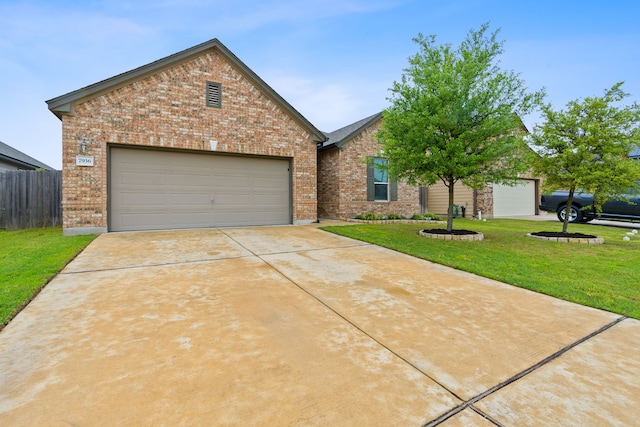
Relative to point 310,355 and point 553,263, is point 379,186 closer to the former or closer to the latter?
point 553,263

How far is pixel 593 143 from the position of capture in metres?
6.71

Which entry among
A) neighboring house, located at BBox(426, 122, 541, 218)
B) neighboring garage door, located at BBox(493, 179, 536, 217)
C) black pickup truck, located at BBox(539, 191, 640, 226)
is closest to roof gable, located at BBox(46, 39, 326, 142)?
neighboring house, located at BBox(426, 122, 541, 218)

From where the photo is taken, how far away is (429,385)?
171 cm

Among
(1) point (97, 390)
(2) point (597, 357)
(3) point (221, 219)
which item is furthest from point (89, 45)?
(2) point (597, 357)

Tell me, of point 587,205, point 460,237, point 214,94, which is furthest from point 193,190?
point 587,205

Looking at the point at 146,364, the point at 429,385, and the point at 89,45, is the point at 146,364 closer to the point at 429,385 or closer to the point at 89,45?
the point at 429,385

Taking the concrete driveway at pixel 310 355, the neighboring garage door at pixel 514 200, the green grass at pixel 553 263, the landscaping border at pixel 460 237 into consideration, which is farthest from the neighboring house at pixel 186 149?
the neighboring garage door at pixel 514 200

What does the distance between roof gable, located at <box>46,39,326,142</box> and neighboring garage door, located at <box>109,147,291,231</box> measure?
55.7 inches

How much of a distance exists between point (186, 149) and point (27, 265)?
203 inches

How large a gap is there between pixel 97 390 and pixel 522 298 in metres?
3.85

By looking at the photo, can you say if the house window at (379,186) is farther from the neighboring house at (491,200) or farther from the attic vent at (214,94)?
the attic vent at (214,94)

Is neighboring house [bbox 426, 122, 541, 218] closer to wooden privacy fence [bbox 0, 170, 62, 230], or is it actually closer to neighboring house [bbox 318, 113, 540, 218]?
neighboring house [bbox 318, 113, 540, 218]

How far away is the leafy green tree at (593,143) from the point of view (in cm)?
658

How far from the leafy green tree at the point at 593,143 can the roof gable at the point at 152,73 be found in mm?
6893
